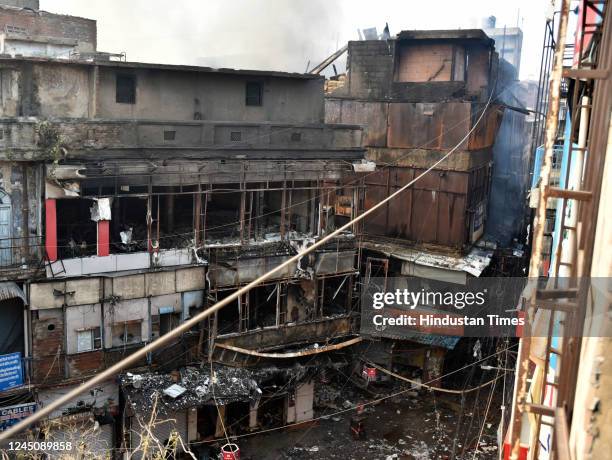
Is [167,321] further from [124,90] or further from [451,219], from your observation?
[451,219]

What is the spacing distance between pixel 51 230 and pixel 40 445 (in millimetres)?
5050

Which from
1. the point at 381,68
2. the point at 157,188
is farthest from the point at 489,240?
the point at 157,188

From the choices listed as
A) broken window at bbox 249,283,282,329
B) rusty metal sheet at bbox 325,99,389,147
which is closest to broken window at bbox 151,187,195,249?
broken window at bbox 249,283,282,329

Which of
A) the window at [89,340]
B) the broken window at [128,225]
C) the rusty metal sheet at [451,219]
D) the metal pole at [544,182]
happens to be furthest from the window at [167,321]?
the metal pole at [544,182]

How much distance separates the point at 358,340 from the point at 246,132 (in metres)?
7.35

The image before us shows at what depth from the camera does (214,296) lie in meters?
18.1

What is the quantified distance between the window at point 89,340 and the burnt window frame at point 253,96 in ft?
27.0

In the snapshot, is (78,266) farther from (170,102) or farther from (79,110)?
(170,102)

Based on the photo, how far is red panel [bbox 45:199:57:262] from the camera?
1569 centimetres

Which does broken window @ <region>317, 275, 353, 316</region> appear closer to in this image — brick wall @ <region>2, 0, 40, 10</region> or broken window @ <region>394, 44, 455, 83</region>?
broken window @ <region>394, 44, 455, 83</region>

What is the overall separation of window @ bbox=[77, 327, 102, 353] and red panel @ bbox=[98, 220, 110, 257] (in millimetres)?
2071

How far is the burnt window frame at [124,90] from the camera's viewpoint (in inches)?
698

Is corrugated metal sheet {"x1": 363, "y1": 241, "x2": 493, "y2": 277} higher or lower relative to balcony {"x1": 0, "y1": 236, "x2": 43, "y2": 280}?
→ lower

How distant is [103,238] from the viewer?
16.4 meters
